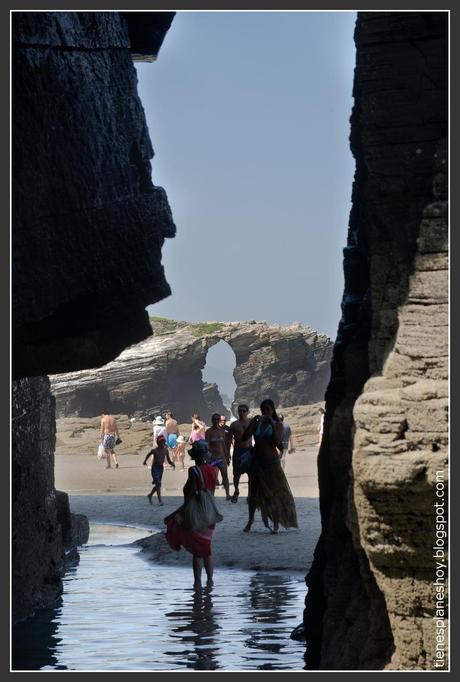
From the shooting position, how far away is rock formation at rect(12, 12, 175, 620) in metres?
10.0

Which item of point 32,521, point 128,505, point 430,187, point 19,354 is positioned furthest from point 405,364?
point 128,505

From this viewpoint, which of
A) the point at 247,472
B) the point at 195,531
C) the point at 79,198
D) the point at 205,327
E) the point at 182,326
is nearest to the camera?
the point at 79,198

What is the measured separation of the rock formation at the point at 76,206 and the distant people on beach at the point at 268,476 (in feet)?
13.8

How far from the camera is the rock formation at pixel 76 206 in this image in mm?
10000

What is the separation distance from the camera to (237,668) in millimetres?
10781

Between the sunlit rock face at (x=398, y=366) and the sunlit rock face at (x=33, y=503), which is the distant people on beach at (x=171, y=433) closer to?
the sunlit rock face at (x=33, y=503)

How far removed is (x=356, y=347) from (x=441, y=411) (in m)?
2.32

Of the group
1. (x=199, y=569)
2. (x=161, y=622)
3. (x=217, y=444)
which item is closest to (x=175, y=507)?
(x=217, y=444)

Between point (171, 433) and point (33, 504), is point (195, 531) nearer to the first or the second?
point (33, 504)

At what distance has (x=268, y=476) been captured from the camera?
58.4 ft

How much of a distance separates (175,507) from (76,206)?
13050mm

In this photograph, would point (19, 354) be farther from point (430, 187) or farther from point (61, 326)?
point (430, 187)

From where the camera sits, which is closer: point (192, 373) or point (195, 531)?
point (195, 531)

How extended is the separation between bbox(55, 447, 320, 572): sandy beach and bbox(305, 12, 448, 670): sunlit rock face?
22.4ft
